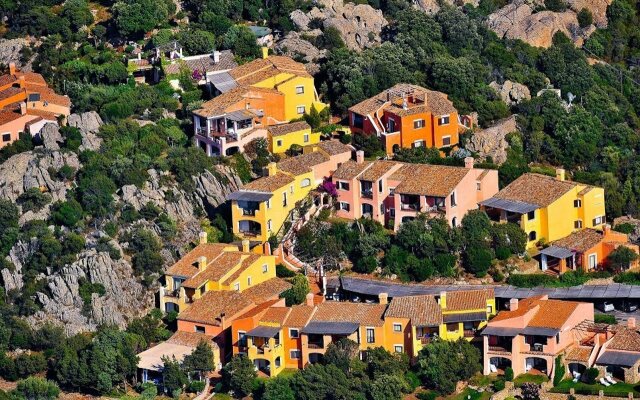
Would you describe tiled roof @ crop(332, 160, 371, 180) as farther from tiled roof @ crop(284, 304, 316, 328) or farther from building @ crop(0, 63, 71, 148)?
building @ crop(0, 63, 71, 148)

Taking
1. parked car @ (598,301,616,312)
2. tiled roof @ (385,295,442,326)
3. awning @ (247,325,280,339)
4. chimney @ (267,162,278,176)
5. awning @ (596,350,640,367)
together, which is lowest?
parked car @ (598,301,616,312)

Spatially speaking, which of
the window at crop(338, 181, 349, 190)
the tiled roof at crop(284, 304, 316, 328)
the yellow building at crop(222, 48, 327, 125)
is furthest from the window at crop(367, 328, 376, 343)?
the yellow building at crop(222, 48, 327, 125)

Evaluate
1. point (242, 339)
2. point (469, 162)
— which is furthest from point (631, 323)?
point (242, 339)

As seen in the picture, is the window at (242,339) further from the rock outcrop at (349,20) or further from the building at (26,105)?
the rock outcrop at (349,20)

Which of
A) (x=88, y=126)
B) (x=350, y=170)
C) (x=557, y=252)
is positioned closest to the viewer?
(x=557, y=252)

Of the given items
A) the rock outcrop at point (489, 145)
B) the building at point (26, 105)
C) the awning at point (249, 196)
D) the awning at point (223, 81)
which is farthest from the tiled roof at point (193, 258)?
the rock outcrop at point (489, 145)

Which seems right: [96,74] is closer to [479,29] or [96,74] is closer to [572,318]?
[479,29]

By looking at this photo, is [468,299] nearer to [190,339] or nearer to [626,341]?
[626,341]

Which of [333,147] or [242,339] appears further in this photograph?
[333,147]
